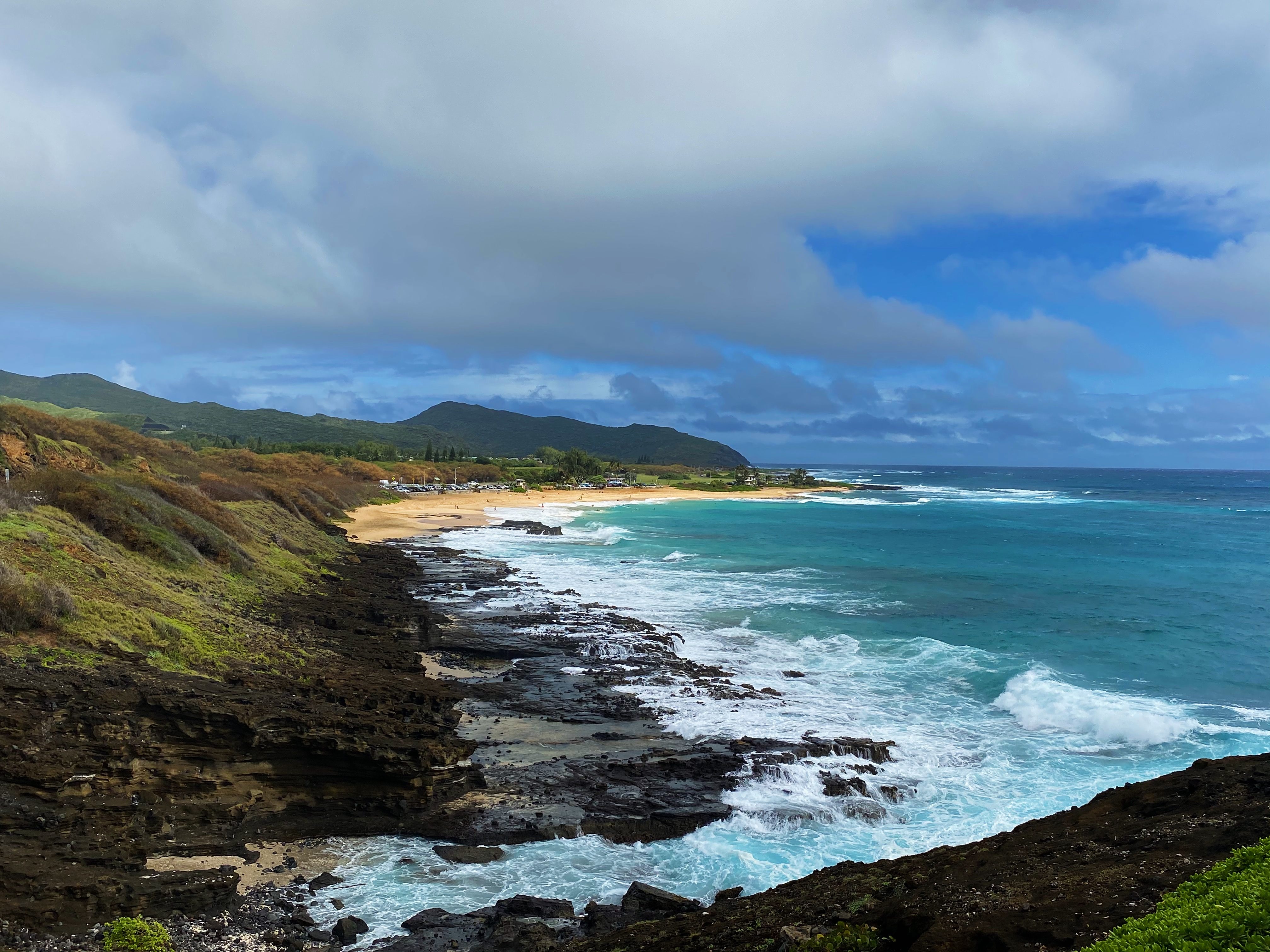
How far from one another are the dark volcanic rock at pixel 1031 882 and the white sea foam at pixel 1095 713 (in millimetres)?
10108

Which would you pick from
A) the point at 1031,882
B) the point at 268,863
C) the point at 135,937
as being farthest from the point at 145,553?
the point at 1031,882

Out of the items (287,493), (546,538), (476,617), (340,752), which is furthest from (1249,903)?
(546,538)

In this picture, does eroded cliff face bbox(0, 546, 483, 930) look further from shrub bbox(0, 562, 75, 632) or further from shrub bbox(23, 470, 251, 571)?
shrub bbox(23, 470, 251, 571)

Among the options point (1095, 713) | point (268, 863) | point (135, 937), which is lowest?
point (1095, 713)

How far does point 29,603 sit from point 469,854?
8.68 metres

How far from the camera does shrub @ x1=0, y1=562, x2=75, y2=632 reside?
A: 11773 mm

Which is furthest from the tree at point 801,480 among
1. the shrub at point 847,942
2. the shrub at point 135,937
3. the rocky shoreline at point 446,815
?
the shrub at point 135,937

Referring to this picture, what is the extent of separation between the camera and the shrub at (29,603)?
11.8 m

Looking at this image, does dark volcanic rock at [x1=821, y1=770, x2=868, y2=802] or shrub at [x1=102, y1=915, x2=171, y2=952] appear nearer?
shrub at [x1=102, y1=915, x2=171, y2=952]

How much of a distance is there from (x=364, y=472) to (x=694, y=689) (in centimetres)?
8586

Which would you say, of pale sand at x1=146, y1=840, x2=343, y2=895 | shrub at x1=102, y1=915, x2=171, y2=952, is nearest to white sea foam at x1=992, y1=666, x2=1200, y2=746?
pale sand at x1=146, y1=840, x2=343, y2=895

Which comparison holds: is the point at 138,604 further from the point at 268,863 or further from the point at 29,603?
the point at 268,863

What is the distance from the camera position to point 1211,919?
15.4 feet

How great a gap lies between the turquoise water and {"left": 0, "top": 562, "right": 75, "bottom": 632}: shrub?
6895mm
